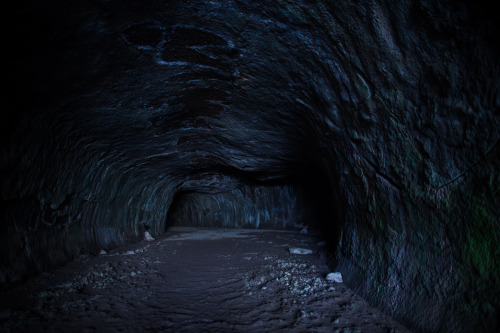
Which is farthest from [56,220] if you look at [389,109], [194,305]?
[389,109]

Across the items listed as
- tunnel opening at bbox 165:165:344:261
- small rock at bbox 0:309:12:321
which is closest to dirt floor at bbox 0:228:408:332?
small rock at bbox 0:309:12:321

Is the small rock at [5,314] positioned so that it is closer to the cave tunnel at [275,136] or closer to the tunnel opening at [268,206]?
the cave tunnel at [275,136]

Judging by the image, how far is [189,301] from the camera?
9.64ft

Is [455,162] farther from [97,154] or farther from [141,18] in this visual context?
[97,154]

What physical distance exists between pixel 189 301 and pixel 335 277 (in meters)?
1.92

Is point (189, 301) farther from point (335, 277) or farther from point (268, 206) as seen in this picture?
point (268, 206)

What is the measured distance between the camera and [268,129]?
17.5ft

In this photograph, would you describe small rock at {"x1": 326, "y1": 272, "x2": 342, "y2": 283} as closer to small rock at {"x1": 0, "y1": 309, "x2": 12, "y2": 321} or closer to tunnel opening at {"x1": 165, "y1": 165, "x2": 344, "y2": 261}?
small rock at {"x1": 0, "y1": 309, "x2": 12, "y2": 321}

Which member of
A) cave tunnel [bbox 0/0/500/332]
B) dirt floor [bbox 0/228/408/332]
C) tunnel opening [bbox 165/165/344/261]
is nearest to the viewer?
cave tunnel [bbox 0/0/500/332]

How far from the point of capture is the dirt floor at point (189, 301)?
2322mm

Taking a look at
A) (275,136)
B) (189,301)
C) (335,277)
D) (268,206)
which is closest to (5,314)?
(189,301)

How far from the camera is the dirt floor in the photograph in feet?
7.62

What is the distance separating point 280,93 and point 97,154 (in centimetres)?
373

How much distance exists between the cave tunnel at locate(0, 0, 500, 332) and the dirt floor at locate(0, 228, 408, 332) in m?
0.03
